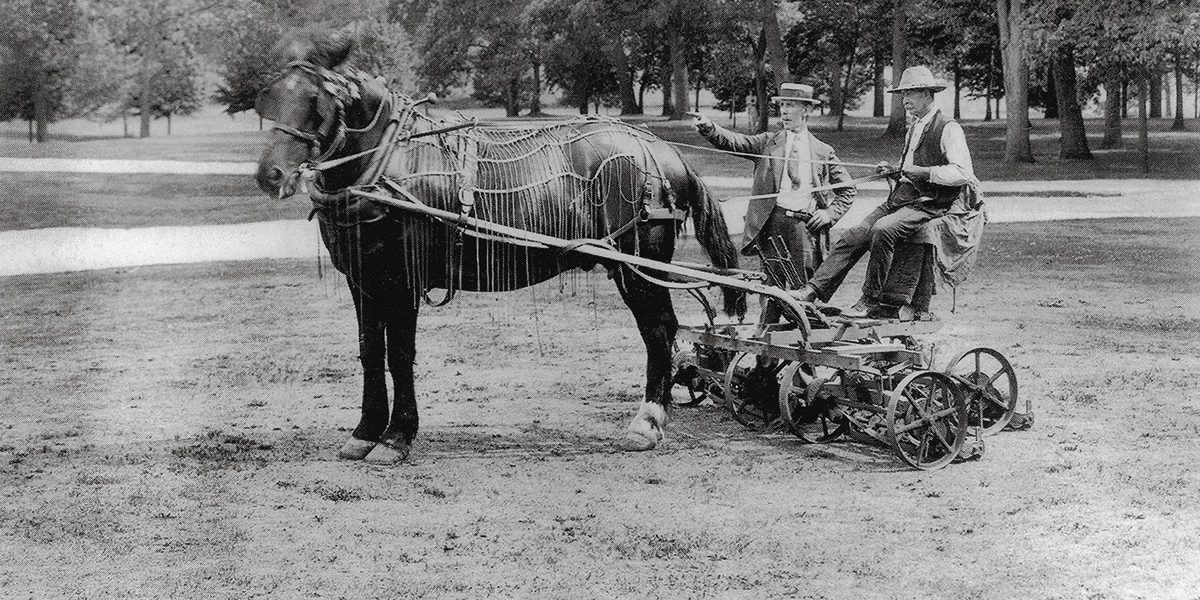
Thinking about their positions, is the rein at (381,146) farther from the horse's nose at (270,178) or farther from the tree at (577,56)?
the tree at (577,56)

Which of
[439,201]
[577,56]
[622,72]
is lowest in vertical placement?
[439,201]

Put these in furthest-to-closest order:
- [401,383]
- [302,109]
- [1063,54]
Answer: [1063,54]
[401,383]
[302,109]

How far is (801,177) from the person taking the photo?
8414 mm

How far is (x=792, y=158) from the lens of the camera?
8.34 m

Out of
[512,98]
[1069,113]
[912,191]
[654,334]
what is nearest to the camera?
[912,191]

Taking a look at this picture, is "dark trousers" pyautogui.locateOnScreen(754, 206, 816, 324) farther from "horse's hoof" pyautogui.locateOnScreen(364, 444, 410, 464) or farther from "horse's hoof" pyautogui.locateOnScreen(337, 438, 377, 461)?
"horse's hoof" pyautogui.locateOnScreen(337, 438, 377, 461)

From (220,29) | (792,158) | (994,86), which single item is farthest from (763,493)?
(994,86)

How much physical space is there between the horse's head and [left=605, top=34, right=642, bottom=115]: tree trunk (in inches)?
924

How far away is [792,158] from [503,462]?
114 inches

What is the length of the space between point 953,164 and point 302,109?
12.1ft

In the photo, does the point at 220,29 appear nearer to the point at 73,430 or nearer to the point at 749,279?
the point at 73,430

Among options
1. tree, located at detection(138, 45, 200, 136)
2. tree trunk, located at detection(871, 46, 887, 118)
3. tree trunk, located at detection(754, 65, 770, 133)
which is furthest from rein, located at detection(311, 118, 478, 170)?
tree trunk, located at detection(871, 46, 887, 118)

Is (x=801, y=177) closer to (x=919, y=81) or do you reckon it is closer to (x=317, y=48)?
(x=919, y=81)

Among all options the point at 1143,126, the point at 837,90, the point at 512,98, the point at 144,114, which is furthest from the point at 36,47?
the point at 837,90
